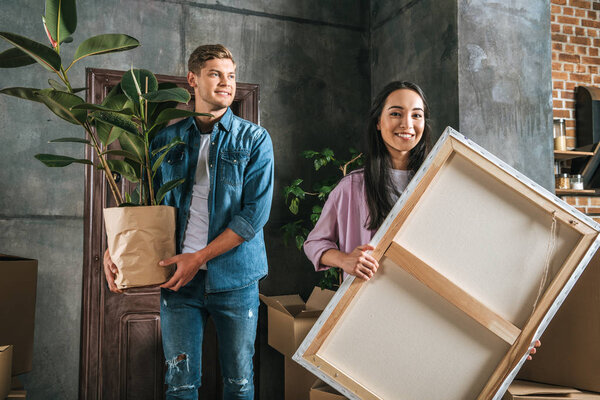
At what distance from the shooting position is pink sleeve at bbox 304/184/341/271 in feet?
4.45

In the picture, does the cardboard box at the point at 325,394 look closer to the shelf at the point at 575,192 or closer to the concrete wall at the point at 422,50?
the concrete wall at the point at 422,50

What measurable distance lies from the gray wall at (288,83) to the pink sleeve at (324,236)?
3.93ft

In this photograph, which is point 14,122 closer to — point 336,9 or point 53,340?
point 53,340

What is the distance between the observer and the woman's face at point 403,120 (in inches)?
52.6

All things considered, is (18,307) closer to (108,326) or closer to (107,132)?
(108,326)

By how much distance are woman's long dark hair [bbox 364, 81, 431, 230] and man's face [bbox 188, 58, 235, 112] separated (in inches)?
19.0

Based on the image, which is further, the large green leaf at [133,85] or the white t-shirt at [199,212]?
the white t-shirt at [199,212]

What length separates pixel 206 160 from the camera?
1603mm

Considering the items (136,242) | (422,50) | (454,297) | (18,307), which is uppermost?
(422,50)

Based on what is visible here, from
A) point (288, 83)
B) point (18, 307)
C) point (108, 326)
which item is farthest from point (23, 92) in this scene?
point (288, 83)

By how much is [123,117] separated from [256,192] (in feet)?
1.58

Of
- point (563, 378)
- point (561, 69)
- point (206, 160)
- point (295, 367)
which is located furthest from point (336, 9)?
point (563, 378)

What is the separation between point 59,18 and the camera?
4.47 ft

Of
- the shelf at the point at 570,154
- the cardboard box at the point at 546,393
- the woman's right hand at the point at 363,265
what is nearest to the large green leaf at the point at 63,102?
the woman's right hand at the point at 363,265
